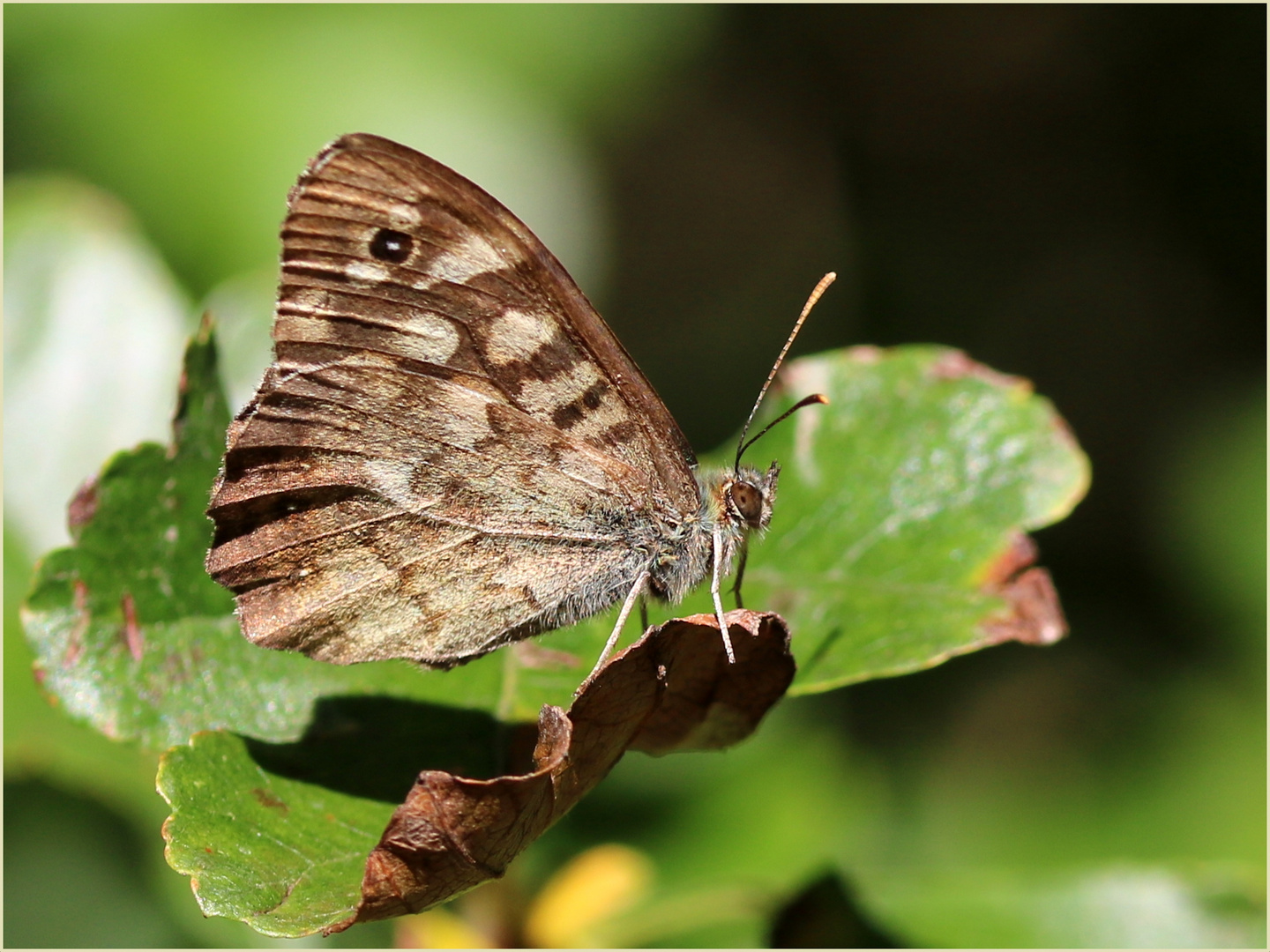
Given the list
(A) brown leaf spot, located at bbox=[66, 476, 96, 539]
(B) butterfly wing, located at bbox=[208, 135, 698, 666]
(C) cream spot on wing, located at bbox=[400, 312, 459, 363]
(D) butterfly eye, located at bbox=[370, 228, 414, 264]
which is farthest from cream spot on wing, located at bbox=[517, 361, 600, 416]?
(A) brown leaf spot, located at bbox=[66, 476, 96, 539]

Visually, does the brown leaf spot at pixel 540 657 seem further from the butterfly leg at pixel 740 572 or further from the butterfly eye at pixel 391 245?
the butterfly eye at pixel 391 245

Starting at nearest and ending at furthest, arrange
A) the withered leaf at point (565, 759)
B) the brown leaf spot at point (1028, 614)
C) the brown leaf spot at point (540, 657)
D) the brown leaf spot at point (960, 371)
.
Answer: the withered leaf at point (565, 759), the brown leaf spot at point (1028, 614), the brown leaf spot at point (540, 657), the brown leaf spot at point (960, 371)

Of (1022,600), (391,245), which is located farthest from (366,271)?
(1022,600)

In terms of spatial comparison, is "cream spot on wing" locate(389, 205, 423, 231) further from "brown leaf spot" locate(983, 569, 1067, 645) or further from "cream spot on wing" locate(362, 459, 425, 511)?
"brown leaf spot" locate(983, 569, 1067, 645)

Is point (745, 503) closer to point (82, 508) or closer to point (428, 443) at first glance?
point (428, 443)

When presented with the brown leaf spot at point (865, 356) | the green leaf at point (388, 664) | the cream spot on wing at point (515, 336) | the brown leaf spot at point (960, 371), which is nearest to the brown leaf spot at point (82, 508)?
the green leaf at point (388, 664)
